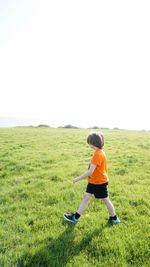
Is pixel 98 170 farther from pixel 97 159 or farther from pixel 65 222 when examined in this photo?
pixel 65 222

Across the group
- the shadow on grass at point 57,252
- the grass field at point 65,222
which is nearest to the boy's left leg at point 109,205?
the grass field at point 65,222

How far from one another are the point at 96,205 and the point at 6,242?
2541 mm

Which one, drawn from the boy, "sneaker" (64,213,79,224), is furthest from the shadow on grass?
the boy

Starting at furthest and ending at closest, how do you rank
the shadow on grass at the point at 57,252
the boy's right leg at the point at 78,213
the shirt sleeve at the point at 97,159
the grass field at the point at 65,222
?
the boy's right leg at the point at 78,213
the shirt sleeve at the point at 97,159
the grass field at the point at 65,222
the shadow on grass at the point at 57,252

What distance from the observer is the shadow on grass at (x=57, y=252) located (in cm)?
499

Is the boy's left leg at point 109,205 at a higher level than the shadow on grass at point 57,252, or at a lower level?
higher

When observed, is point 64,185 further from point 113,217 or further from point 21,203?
point 113,217

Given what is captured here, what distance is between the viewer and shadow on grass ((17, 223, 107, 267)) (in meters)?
4.99

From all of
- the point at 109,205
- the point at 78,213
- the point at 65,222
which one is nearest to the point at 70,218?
the point at 65,222

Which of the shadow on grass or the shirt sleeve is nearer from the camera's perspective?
the shadow on grass

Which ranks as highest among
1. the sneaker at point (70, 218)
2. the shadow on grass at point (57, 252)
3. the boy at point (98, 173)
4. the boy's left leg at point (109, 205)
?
the boy at point (98, 173)

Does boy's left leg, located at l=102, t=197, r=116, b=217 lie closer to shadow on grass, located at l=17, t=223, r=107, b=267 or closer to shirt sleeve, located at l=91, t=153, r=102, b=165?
shadow on grass, located at l=17, t=223, r=107, b=267

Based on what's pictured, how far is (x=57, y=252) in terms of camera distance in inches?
208

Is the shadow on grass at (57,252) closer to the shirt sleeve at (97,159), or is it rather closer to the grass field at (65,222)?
the grass field at (65,222)
